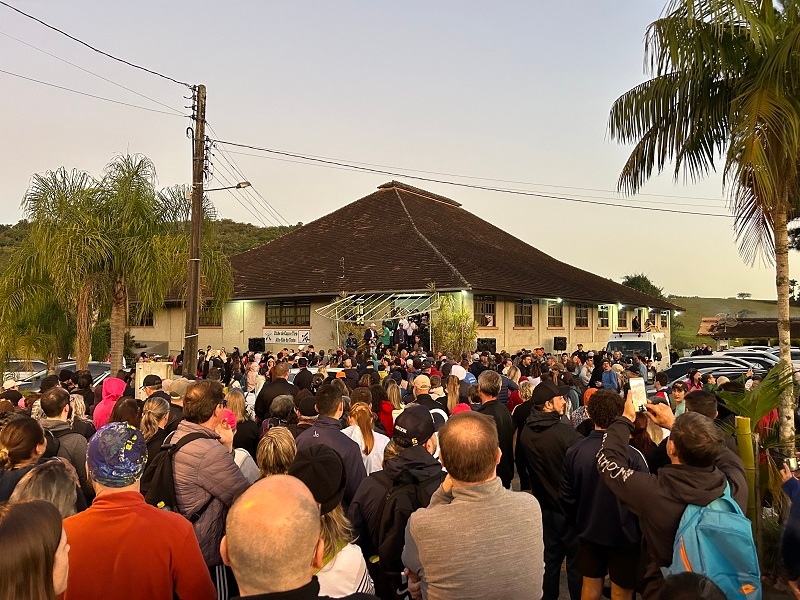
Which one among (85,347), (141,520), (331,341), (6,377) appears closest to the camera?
(141,520)

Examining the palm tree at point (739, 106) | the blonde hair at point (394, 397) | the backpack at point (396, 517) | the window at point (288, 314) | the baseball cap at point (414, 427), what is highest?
the palm tree at point (739, 106)

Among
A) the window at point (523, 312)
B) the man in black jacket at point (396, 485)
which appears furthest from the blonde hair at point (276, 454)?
the window at point (523, 312)

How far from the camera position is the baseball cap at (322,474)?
3.15 metres

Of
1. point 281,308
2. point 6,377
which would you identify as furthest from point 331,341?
point 6,377

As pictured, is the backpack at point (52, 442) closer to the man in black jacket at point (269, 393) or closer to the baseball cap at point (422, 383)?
the man in black jacket at point (269, 393)

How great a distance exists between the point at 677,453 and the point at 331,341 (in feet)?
83.1

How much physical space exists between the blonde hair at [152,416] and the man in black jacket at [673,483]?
11.4 feet

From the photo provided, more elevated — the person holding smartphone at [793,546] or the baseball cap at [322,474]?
the baseball cap at [322,474]

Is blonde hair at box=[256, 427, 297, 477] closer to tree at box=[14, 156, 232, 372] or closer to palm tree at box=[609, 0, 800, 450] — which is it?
palm tree at box=[609, 0, 800, 450]

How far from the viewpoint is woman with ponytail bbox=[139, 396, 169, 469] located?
4953 mm

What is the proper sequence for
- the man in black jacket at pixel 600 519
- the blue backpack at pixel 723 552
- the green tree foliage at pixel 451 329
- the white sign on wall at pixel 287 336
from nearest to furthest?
the blue backpack at pixel 723 552 < the man in black jacket at pixel 600 519 < the green tree foliage at pixel 451 329 < the white sign on wall at pixel 287 336

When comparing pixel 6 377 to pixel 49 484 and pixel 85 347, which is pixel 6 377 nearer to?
pixel 85 347

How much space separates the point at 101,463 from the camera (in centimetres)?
281

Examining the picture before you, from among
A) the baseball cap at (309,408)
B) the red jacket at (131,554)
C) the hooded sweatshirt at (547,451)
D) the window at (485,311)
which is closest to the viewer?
the red jacket at (131,554)
